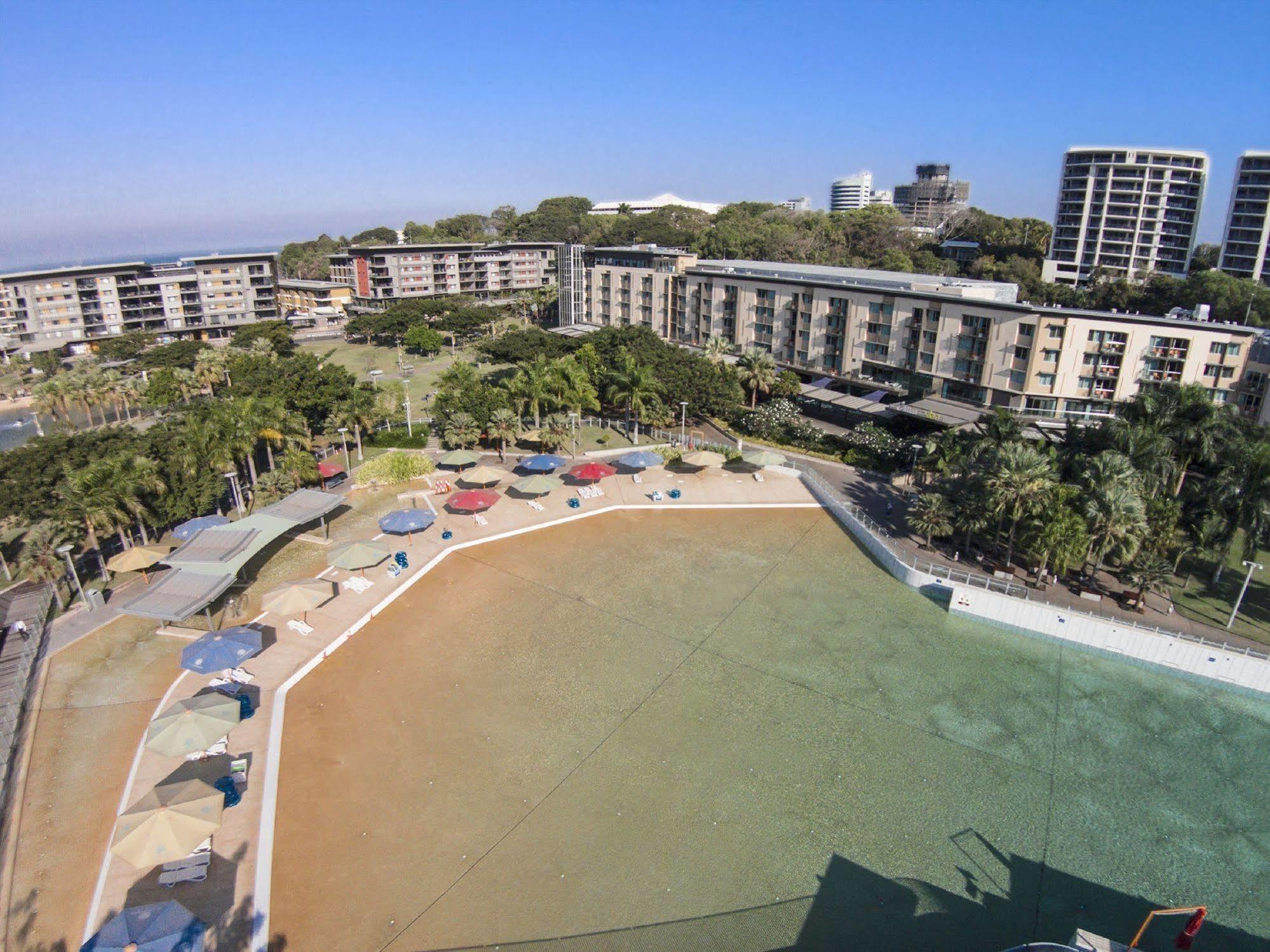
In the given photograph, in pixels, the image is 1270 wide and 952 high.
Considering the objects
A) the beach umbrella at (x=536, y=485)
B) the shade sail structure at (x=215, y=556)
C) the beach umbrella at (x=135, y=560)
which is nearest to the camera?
the shade sail structure at (x=215, y=556)

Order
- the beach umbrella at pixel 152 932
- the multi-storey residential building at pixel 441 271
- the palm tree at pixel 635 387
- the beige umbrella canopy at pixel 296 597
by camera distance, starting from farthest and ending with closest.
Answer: the multi-storey residential building at pixel 441 271
the palm tree at pixel 635 387
the beige umbrella canopy at pixel 296 597
the beach umbrella at pixel 152 932

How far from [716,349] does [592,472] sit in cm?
2548

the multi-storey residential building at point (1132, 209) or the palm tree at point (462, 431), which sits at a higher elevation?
the multi-storey residential building at point (1132, 209)

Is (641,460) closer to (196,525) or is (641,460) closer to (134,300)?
(196,525)

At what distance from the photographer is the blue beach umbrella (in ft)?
152

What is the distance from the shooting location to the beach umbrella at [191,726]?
2236cm

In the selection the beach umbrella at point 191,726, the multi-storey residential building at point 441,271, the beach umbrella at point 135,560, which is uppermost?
the multi-storey residential building at point 441,271

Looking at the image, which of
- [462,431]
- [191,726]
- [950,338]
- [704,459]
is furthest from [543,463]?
[950,338]

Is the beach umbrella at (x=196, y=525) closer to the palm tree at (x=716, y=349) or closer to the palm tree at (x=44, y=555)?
the palm tree at (x=44, y=555)

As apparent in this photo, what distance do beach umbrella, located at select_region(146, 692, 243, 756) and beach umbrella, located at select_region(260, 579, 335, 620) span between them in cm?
637

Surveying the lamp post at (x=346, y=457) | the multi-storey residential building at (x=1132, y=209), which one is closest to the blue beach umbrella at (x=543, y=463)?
the lamp post at (x=346, y=457)

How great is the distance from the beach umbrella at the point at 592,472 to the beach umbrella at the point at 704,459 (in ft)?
19.0

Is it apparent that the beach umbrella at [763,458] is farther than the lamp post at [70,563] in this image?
Yes

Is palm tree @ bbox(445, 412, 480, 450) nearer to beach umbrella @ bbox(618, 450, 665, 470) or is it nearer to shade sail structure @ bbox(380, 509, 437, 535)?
beach umbrella @ bbox(618, 450, 665, 470)
